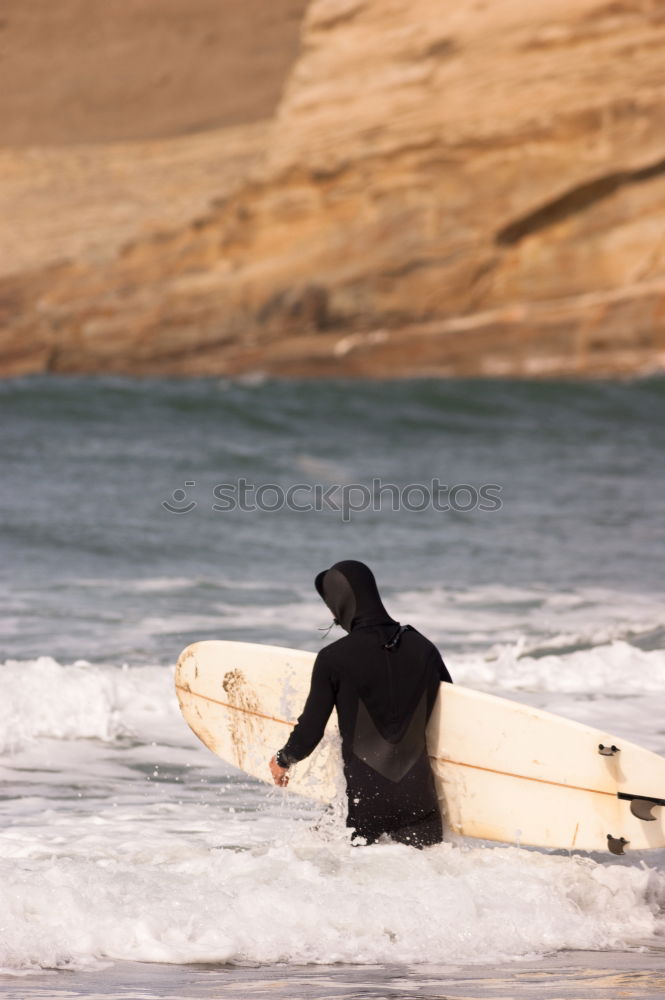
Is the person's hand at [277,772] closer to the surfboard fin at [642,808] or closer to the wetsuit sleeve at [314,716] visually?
the wetsuit sleeve at [314,716]

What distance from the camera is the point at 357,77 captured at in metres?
26.0

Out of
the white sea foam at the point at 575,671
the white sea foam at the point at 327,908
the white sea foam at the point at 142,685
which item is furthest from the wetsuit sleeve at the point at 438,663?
the white sea foam at the point at 575,671

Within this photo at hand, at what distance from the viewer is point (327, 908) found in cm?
376

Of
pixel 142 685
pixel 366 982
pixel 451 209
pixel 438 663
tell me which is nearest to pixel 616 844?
pixel 438 663

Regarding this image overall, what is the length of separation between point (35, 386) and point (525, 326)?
9351mm

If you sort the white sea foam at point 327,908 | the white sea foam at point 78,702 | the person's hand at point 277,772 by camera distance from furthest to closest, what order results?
the white sea foam at point 78,702 < the person's hand at point 277,772 < the white sea foam at point 327,908

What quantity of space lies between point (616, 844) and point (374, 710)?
927mm

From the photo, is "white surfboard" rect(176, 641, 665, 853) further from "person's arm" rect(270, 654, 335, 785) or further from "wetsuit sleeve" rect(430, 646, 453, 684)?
"person's arm" rect(270, 654, 335, 785)

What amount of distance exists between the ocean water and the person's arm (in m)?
0.35

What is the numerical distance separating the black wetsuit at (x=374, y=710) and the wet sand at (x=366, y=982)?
64cm

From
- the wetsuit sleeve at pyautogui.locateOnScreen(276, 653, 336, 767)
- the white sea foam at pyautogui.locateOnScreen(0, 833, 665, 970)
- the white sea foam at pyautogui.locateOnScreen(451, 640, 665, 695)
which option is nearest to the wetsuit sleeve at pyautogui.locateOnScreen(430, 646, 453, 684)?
the wetsuit sleeve at pyautogui.locateOnScreen(276, 653, 336, 767)

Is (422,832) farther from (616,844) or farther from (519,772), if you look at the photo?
(616,844)

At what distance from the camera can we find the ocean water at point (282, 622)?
373 cm

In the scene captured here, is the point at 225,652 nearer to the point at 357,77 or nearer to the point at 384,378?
the point at 384,378
